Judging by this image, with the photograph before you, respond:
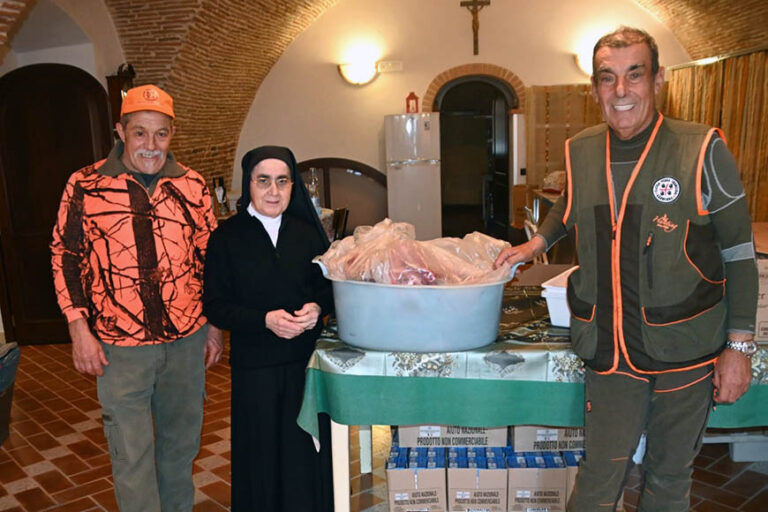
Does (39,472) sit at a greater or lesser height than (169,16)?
lesser

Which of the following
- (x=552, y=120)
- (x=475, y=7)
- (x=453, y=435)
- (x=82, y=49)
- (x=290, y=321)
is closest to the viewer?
(x=290, y=321)

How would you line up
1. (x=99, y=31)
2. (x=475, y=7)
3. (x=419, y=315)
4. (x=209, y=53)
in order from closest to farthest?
(x=419, y=315) → (x=99, y=31) → (x=209, y=53) → (x=475, y=7)

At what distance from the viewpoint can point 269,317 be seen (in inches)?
81.7

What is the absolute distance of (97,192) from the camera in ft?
7.27

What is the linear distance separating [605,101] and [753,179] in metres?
5.10

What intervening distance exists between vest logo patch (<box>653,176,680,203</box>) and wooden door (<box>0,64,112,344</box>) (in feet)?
15.5

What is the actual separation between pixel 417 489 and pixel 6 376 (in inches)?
77.8

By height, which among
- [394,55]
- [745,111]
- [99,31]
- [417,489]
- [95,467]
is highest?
Answer: [394,55]

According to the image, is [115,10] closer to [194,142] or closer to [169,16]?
[169,16]

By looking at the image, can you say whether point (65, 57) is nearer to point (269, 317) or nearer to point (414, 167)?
point (269, 317)

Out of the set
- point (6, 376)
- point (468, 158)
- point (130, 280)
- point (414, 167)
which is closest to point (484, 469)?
point (130, 280)

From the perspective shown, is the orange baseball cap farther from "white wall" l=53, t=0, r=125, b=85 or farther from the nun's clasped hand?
"white wall" l=53, t=0, r=125, b=85

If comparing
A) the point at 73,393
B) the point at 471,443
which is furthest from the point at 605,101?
the point at 73,393

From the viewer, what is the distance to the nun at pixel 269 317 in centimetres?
216
